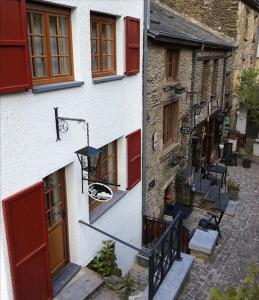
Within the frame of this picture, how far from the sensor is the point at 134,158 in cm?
870

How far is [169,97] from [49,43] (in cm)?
615

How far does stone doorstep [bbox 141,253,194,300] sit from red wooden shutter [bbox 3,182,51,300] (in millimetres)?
2514

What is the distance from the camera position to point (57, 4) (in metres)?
Answer: 5.29

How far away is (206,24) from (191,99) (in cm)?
742

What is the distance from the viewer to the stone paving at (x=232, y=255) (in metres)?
8.65

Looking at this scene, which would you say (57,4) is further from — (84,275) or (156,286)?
(156,286)

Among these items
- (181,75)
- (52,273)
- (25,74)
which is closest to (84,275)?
(52,273)

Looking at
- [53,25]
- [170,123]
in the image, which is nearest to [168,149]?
[170,123]

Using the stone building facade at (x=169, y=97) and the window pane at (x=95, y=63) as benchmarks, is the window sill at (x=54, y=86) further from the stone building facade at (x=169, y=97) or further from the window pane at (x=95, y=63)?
the stone building facade at (x=169, y=97)

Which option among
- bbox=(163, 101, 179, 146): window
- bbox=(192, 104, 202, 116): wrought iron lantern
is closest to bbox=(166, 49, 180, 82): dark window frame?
bbox=(163, 101, 179, 146): window

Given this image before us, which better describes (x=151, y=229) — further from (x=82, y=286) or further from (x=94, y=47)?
(x=94, y=47)

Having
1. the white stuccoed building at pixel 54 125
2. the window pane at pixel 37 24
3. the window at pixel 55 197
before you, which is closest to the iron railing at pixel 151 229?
the white stuccoed building at pixel 54 125

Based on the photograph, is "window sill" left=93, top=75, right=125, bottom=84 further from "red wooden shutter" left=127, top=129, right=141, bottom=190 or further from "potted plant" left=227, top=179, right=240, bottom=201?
"potted plant" left=227, top=179, right=240, bottom=201

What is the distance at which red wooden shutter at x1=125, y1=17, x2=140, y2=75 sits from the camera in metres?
7.46
